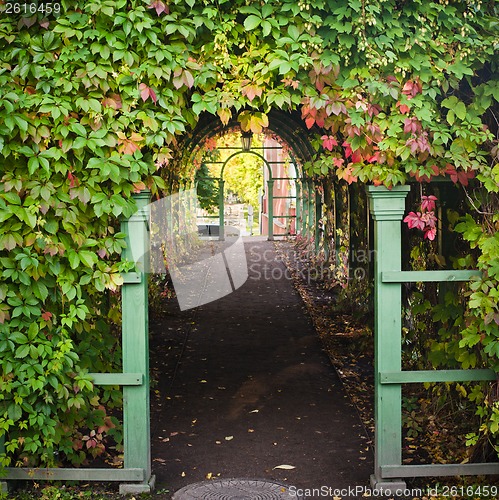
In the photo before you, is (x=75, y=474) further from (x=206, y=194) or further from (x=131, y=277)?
(x=206, y=194)

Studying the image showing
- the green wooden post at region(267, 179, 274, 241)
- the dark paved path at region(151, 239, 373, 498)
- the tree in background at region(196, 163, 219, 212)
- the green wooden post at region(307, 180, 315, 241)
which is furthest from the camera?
the tree in background at region(196, 163, 219, 212)

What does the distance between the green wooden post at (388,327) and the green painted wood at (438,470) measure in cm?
6

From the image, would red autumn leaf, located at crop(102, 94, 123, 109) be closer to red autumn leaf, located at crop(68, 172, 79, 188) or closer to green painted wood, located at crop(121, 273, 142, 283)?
red autumn leaf, located at crop(68, 172, 79, 188)

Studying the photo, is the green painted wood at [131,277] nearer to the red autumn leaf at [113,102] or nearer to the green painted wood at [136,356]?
the green painted wood at [136,356]

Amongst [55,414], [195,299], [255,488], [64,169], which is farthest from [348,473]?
[195,299]

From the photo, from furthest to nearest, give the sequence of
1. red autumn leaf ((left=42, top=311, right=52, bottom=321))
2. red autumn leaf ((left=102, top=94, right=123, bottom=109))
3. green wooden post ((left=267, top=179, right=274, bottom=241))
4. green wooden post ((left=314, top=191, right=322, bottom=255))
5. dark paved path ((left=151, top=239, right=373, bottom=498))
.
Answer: green wooden post ((left=267, top=179, right=274, bottom=241)) < green wooden post ((left=314, top=191, right=322, bottom=255)) < dark paved path ((left=151, top=239, right=373, bottom=498)) < red autumn leaf ((left=42, top=311, right=52, bottom=321)) < red autumn leaf ((left=102, top=94, right=123, bottom=109))

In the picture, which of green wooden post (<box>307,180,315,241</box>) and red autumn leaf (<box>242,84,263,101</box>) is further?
green wooden post (<box>307,180,315,241</box>)

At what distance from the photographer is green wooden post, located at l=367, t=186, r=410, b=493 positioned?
546 cm

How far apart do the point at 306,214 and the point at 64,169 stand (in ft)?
53.5

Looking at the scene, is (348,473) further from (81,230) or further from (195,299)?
(195,299)

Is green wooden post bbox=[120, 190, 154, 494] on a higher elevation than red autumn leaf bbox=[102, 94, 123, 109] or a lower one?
lower

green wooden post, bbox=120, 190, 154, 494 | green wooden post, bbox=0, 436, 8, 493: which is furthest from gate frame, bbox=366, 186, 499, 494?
green wooden post, bbox=0, 436, 8, 493

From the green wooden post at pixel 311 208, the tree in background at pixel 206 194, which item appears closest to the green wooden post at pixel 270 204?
the tree in background at pixel 206 194

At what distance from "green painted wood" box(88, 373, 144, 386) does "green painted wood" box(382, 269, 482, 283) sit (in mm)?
1935
